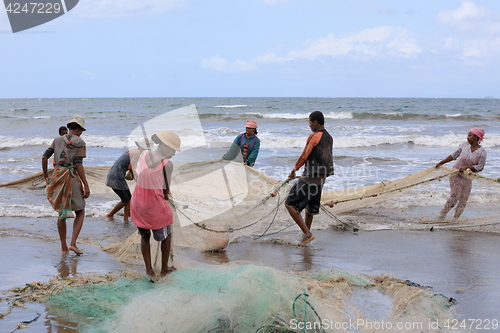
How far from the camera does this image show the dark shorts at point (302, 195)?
491cm

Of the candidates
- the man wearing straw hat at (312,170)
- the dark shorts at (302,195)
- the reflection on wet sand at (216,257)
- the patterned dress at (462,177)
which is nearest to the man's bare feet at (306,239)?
the man wearing straw hat at (312,170)

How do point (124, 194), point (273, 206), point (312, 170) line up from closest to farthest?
point (312, 170), point (273, 206), point (124, 194)

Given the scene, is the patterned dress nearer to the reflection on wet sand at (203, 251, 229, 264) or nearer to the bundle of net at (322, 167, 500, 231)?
the bundle of net at (322, 167, 500, 231)

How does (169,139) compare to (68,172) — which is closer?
(169,139)

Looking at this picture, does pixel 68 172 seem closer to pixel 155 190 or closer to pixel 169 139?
pixel 155 190

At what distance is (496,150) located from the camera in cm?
1534

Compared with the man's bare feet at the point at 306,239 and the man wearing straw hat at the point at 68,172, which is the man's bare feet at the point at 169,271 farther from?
the man's bare feet at the point at 306,239

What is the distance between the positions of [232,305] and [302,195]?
2588 millimetres

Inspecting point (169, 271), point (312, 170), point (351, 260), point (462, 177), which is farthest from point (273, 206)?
point (462, 177)

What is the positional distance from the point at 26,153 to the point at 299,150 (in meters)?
10.00

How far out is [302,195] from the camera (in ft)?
16.1

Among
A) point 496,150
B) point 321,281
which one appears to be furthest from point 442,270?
point 496,150

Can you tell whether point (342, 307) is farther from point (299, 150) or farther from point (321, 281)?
point (299, 150)

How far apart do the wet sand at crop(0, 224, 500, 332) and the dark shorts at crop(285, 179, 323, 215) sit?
1.79 ft
